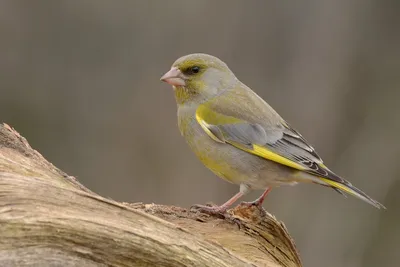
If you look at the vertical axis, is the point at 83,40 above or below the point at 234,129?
above

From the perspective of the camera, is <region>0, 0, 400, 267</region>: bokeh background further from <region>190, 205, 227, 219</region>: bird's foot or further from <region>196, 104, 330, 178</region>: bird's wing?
<region>190, 205, 227, 219</region>: bird's foot

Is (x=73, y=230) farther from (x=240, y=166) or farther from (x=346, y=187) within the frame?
(x=346, y=187)

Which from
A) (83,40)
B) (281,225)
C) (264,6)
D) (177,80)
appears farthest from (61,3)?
(281,225)

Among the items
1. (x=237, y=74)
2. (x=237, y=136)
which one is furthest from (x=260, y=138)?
(x=237, y=74)

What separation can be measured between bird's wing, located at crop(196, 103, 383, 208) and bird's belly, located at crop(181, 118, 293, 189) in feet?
0.12

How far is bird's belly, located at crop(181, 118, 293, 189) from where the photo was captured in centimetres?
473

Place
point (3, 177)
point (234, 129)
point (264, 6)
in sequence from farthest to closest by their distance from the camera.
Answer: point (264, 6)
point (234, 129)
point (3, 177)

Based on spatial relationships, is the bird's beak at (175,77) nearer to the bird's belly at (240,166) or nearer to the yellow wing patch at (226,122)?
the yellow wing patch at (226,122)

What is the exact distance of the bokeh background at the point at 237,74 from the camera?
8.70 metres

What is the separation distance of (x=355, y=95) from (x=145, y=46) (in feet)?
7.90

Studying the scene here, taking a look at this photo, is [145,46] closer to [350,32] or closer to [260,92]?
[260,92]

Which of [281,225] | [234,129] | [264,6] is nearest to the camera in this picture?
[281,225]

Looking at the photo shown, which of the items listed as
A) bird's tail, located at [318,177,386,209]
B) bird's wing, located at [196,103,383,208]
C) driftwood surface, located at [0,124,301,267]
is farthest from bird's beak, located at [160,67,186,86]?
driftwood surface, located at [0,124,301,267]

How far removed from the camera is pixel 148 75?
8.91 meters
